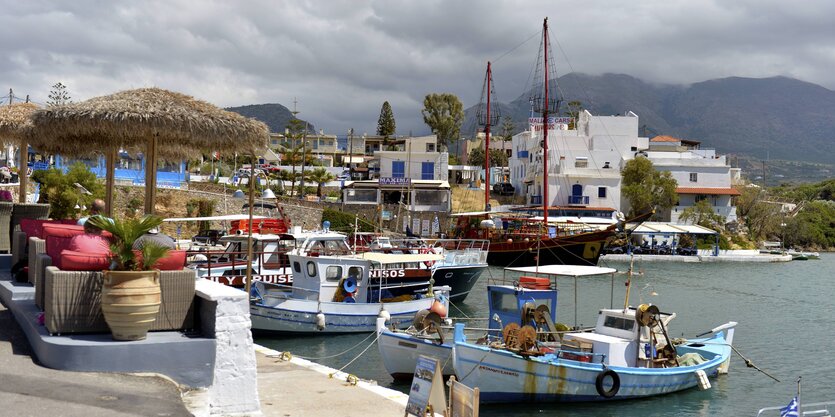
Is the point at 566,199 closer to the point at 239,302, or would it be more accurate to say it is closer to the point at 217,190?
the point at 217,190

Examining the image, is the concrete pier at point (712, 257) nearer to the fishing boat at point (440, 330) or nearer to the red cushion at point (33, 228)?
the fishing boat at point (440, 330)

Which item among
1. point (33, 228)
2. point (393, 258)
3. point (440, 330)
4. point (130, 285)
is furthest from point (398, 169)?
point (130, 285)

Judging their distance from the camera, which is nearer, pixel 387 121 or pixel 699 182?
pixel 699 182

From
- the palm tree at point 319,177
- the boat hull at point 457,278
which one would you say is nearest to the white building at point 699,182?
the palm tree at point 319,177

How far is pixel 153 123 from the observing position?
1096 centimetres

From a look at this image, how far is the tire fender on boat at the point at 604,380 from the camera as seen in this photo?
17750 millimetres

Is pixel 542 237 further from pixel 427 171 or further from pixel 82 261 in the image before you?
pixel 82 261

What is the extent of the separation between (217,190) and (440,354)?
4821 cm

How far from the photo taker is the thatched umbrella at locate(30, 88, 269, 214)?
437 inches

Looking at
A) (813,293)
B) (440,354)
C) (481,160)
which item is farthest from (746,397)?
(481,160)

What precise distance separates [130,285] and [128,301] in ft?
0.50

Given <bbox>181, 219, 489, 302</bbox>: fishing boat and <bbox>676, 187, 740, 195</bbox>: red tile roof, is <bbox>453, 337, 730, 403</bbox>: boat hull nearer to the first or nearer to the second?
<bbox>181, 219, 489, 302</bbox>: fishing boat

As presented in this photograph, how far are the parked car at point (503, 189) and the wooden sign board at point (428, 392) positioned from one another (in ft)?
259

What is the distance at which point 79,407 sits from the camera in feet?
22.0
